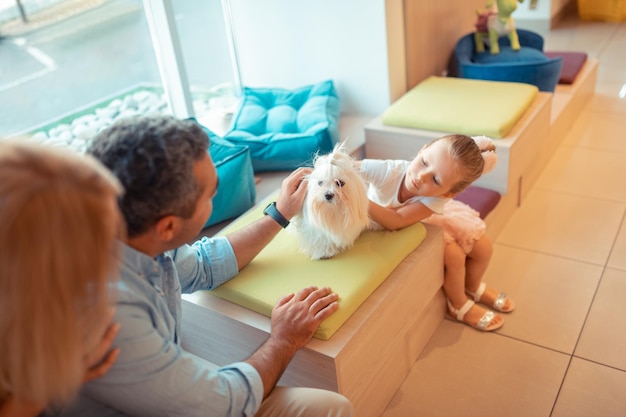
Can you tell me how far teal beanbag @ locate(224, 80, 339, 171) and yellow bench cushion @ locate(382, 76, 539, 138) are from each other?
0.96ft

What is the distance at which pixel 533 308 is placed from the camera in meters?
1.99

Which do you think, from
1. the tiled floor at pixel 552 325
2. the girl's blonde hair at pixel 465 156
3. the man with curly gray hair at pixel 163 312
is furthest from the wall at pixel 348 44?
the man with curly gray hair at pixel 163 312

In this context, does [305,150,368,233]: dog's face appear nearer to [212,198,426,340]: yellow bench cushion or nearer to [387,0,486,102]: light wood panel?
[212,198,426,340]: yellow bench cushion

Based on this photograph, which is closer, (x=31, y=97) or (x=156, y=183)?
(x=156, y=183)

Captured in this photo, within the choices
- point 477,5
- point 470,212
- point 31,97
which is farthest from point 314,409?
point 477,5

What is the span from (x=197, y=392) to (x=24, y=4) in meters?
1.74

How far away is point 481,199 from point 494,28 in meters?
1.34

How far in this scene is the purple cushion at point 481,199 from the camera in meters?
2.16

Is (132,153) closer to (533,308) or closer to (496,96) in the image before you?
(533,308)

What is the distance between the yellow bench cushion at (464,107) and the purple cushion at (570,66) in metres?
0.74

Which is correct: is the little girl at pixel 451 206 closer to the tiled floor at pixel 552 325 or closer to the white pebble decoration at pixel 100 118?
the tiled floor at pixel 552 325

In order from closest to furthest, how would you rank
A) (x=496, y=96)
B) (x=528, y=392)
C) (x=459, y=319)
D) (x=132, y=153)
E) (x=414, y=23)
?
1. (x=132, y=153)
2. (x=528, y=392)
3. (x=459, y=319)
4. (x=496, y=96)
5. (x=414, y=23)

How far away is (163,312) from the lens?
117 centimetres

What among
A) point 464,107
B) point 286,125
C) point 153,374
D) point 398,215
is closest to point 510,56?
point 464,107
